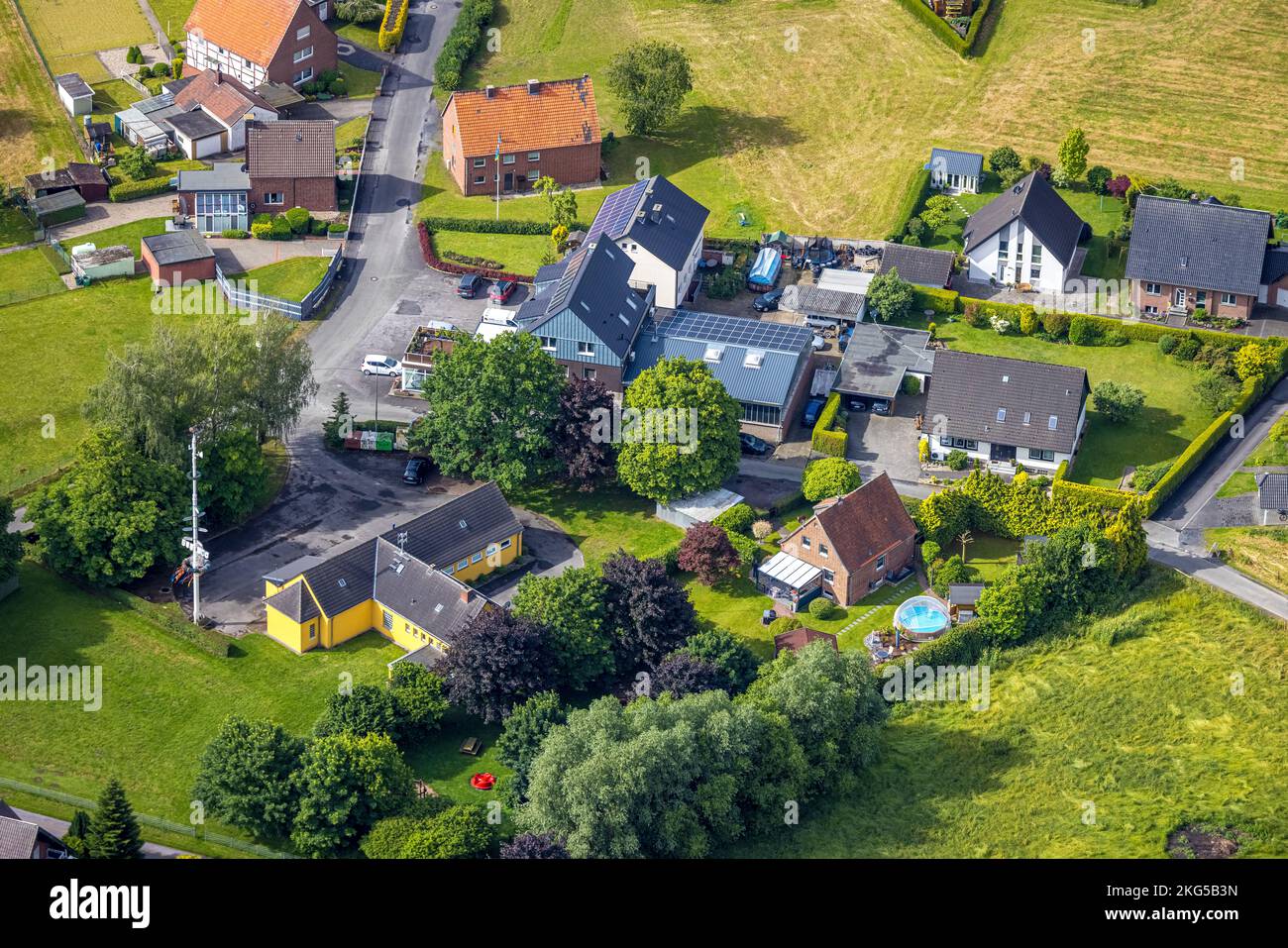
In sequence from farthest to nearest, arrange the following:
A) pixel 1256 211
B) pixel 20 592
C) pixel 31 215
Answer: pixel 31 215 → pixel 1256 211 → pixel 20 592

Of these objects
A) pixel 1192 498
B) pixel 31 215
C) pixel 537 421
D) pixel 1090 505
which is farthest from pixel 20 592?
pixel 1192 498

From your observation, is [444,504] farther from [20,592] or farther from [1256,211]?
[1256,211]

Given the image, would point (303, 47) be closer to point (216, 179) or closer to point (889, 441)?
point (216, 179)

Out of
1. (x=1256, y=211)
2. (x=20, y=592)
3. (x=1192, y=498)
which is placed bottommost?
(x=20, y=592)

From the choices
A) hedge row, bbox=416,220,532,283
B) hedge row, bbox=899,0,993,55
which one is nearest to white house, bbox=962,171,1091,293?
hedge row, bbox=899,0,993,55

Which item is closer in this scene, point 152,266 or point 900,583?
point 900,583

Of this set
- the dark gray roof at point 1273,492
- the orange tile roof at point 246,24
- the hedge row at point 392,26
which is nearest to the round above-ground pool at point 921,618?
the dark gray roof at point 1273,492
